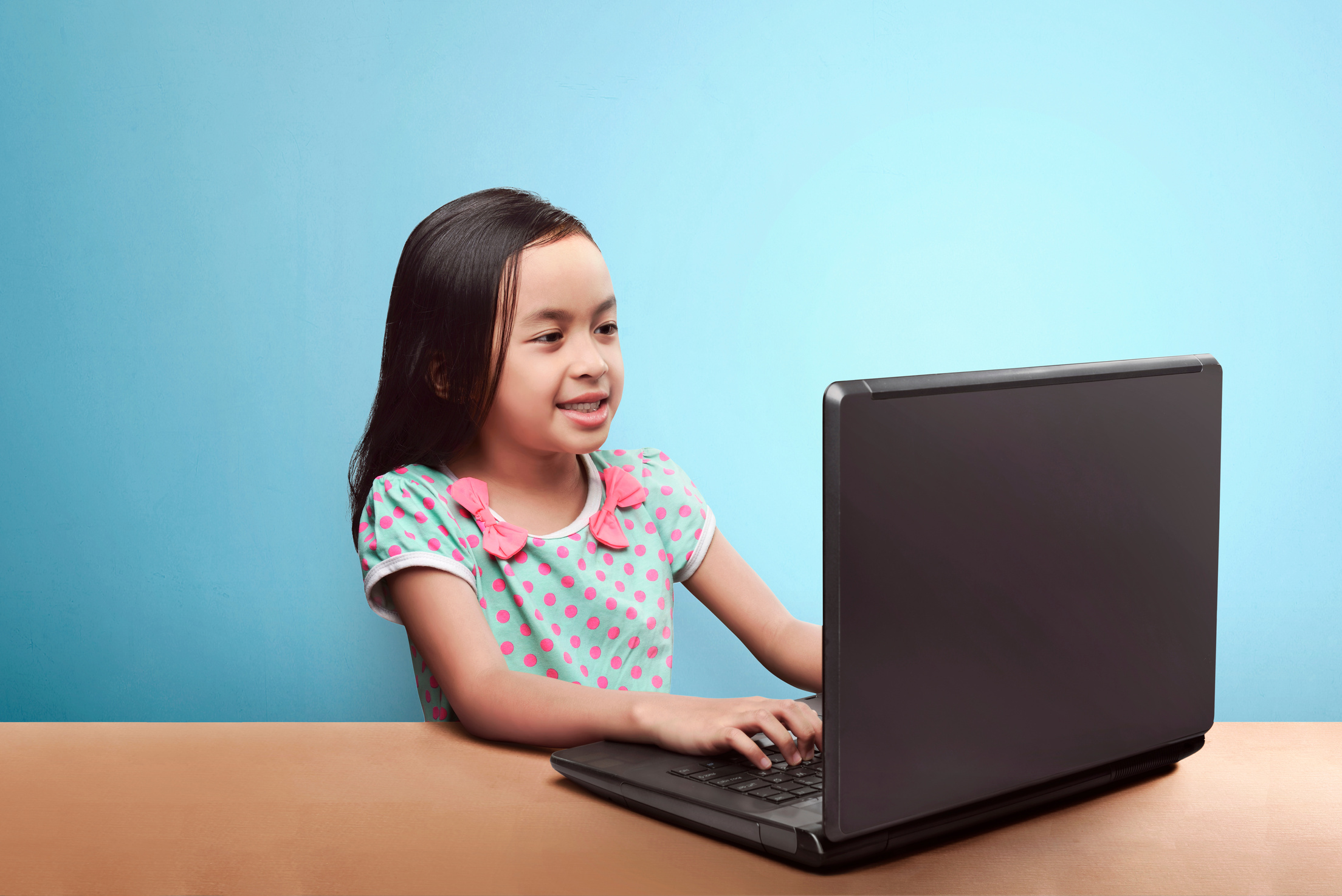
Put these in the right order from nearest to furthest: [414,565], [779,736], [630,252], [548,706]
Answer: [779,736] → [548,706] → [414,565] → [630,252]

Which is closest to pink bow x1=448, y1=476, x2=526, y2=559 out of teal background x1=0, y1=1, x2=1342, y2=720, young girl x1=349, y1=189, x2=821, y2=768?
young girl x1=349, y1=189, x2=821, y2=768

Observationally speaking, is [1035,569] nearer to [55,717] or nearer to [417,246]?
[417,246]

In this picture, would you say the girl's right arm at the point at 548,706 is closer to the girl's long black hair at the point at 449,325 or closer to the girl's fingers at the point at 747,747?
the girl's fingers at the point at 747,747

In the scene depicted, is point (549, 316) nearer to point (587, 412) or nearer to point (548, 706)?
point (587, 412)

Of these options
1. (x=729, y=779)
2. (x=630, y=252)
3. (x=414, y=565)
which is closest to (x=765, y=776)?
(x=729, y=779)

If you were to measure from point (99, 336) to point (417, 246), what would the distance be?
78cm

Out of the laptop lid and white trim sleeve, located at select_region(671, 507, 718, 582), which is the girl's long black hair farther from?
the laptop lid

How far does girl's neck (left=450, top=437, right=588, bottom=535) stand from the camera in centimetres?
115

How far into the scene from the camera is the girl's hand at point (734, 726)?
66 cm

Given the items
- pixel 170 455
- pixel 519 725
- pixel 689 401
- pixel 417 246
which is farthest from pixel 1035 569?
pixel 170 455

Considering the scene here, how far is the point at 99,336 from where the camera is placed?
165 cm

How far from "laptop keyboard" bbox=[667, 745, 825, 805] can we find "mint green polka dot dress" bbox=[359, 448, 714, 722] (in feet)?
1.27

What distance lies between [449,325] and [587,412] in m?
0.17

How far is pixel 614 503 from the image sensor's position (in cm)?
120
